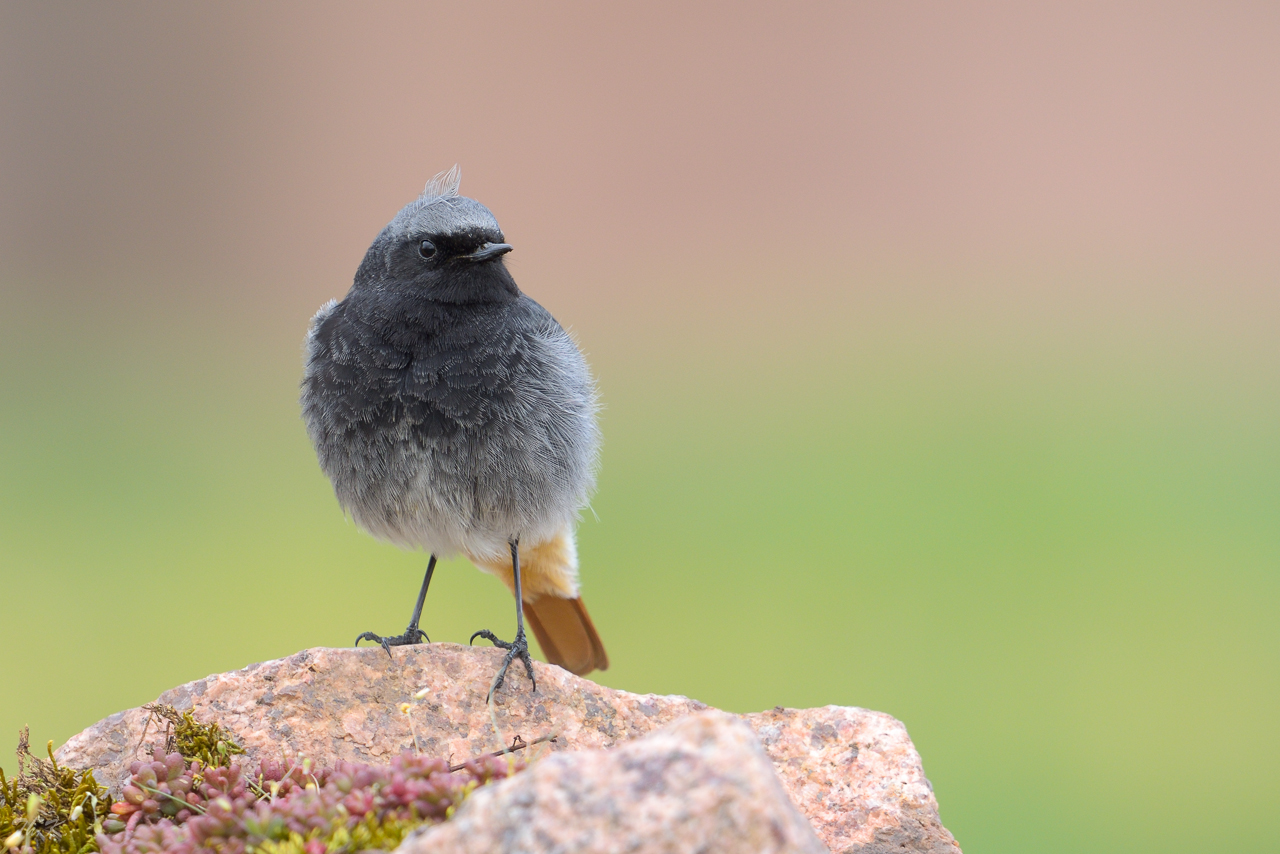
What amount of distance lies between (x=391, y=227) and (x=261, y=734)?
A: 2.07 m

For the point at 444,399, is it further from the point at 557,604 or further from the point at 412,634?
the point at 557,604

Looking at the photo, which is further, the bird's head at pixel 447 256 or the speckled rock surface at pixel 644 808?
the bird's head at pixel 447 256

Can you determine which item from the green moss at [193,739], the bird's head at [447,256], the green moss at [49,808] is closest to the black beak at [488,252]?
the bird's head at [447,256]

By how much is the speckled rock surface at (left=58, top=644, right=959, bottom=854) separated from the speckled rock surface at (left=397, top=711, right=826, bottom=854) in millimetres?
1683

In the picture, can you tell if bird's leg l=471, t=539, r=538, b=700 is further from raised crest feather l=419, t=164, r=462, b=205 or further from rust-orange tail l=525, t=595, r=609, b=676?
raised crest feather l=419, t=164, r=462, b=205

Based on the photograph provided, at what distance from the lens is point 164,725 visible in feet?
11.3

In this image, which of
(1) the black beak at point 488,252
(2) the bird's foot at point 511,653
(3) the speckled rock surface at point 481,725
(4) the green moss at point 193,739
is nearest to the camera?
(4) the green moss at point 193,739

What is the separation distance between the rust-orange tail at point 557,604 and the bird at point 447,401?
1.54ft

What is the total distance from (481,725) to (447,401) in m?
1.18

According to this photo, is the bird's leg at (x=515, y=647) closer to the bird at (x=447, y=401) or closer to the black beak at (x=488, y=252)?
the bird at (x=447, y=401)

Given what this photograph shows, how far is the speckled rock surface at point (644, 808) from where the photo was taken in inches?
69.9

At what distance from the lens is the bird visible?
13.2 feet

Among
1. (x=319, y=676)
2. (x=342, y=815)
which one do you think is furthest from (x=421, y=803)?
(x=319, y=676)

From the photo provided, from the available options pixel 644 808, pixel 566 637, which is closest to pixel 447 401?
pixel 566 637
